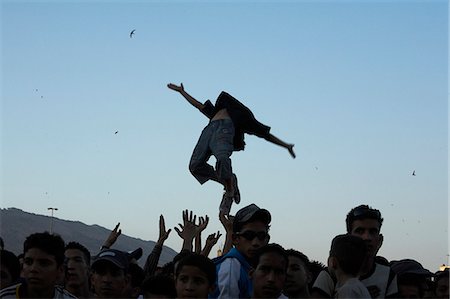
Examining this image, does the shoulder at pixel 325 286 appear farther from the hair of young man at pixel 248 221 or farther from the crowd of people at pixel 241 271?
the hair of young man at pixel 248 221

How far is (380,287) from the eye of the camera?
4.98 meters

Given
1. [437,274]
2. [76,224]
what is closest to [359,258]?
[437,274]

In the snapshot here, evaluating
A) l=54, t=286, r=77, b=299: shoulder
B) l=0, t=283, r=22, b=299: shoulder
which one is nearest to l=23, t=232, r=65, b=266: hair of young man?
l=54, t=286, r=77, b=299: shoulder

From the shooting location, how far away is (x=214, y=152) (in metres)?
7.86

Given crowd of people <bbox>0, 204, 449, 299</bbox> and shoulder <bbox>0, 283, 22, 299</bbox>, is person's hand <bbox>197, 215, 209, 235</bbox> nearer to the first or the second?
crowd of people <bbox>0, 204, 449, 299</bbox>

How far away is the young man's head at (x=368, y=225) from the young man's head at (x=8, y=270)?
255 centimetres

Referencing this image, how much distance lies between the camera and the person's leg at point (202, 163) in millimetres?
8047

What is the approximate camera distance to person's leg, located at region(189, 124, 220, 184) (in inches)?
317

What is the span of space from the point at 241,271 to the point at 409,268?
174 centimetres

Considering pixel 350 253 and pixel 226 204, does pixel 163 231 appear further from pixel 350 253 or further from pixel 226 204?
pixel 350 253

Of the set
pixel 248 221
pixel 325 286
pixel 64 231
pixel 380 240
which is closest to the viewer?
pixel 325 286

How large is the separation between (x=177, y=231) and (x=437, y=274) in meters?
2.36

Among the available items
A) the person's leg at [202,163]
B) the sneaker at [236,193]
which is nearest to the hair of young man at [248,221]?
the sneaker at [236,193]

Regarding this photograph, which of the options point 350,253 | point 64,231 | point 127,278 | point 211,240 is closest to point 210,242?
point 211,240
